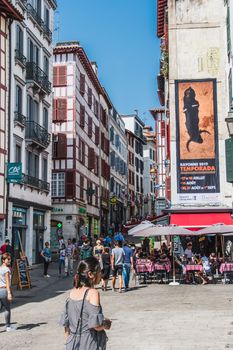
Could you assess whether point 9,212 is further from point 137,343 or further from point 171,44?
point 137,343

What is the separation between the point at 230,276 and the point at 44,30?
62.5 ft

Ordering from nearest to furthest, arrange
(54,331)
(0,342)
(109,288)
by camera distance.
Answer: (0,342), (54,331), (109,288)

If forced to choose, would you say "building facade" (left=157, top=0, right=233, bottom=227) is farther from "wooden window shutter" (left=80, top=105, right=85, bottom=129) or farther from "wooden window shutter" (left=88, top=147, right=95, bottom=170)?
"wooden window shutter" (left=88, top=147, right=95, bottom=170)

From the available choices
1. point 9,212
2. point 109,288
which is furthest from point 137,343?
point 9,212

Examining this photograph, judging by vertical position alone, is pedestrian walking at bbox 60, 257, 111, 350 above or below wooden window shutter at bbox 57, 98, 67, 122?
below

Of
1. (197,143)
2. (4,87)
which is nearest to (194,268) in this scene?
(197,143)

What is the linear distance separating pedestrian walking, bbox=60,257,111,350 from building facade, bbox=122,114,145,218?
72466 mm

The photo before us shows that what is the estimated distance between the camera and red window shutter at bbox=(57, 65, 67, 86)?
42.2 m

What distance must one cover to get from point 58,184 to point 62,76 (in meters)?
8.30

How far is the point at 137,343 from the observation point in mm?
9156

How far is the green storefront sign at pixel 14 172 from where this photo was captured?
25203 mm

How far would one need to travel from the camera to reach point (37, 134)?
3006cm

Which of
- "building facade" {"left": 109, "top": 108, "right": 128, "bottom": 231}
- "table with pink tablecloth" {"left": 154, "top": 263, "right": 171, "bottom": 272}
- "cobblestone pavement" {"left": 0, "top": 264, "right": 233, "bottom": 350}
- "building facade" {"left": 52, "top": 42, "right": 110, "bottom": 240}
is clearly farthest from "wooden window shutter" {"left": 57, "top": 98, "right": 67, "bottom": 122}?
"cobblestone pavement" {"left": 0, "top": 264, "right": 233, "bottom": 350}

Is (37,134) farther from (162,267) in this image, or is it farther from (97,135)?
(97,135)
